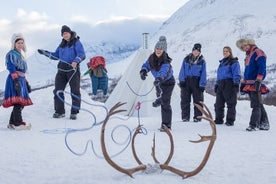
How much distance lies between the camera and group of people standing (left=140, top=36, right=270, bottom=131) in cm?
580

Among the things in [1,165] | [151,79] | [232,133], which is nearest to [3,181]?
[1,165]

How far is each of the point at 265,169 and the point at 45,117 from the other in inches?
159

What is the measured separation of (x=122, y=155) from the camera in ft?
13.5

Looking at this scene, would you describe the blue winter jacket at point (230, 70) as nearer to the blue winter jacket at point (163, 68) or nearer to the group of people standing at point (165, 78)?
the group of people standing at point (165, 78)

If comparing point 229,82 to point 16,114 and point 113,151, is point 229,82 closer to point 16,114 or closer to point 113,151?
point 113,151

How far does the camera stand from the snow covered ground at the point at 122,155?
10.8 feet

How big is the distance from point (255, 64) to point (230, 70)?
2.14 feet

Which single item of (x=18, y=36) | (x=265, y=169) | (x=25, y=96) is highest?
(x=18, y=36)

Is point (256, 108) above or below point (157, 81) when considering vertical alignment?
below

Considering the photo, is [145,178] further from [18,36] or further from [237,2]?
[237,2]

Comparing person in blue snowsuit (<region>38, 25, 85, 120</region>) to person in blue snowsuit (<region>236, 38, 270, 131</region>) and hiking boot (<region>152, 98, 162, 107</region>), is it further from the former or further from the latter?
person in blue snowsuit (<region>236, 38, 270, 131</region>)

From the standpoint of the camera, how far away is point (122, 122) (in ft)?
22.1

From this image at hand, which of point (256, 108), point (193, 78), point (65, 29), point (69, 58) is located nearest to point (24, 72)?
point (69, 58)

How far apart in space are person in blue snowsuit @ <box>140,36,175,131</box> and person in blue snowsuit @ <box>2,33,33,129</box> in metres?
1.57
